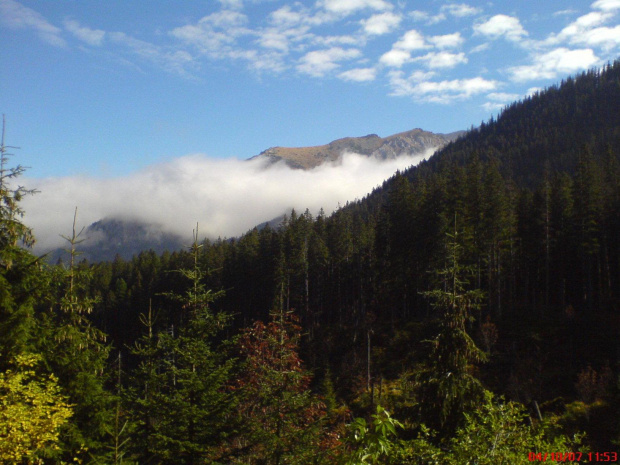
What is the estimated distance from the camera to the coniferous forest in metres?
11.4

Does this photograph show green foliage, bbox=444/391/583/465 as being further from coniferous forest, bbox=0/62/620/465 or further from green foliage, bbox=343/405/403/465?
green foliage, bbox=343/405/403/465

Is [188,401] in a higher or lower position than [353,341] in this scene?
higher

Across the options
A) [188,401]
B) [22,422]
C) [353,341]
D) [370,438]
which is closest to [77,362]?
[188,401]

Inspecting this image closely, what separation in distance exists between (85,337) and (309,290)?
193ft

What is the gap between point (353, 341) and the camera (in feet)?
184

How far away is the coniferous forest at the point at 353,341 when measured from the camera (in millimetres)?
11438

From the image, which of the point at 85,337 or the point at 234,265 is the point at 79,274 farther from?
the point at 234,265

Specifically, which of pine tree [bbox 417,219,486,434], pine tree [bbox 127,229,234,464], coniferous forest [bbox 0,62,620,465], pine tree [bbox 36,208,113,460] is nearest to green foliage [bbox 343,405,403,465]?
coniferous forest [bbox 0,62,620,465]

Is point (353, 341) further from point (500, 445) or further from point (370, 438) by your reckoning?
point (370, 438)

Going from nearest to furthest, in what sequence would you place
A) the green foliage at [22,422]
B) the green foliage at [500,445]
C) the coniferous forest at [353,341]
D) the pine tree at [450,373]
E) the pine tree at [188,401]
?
the green foliage at [500,445]
the green foliage at [22,422]
the coniferous forest at [353,341]
the pine tree at [450,373]
the pine tree at [188,401]

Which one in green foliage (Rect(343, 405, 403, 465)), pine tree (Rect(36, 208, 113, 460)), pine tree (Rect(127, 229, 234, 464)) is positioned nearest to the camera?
green foliage (Rect(343, 405, 403, 465))

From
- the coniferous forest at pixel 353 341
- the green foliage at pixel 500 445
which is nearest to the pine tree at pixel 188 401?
the coniferous forest at pixel 353 341

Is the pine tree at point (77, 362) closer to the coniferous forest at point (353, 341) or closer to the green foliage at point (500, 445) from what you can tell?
the coniferous forest at point (353, 341)

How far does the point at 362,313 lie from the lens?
62.4 m
